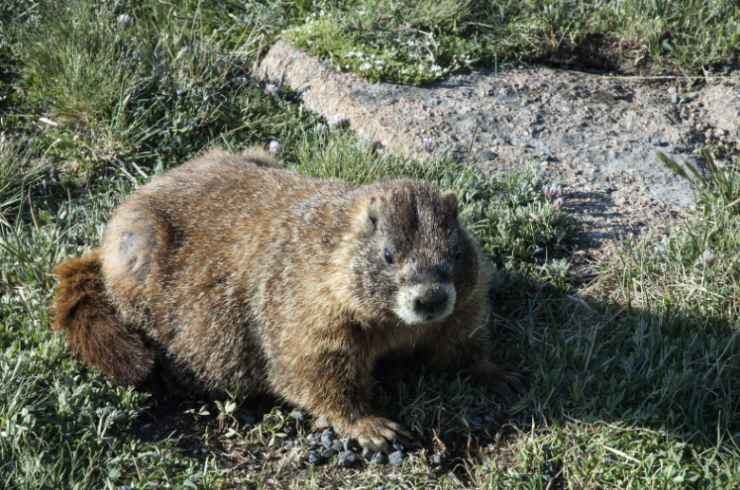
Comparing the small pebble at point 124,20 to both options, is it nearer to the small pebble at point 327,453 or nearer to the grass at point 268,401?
the grass at point 268,401

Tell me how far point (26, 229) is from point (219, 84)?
1.58 metres

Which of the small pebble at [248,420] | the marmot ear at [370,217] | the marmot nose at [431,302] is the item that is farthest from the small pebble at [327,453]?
the marmot ear at [370,217]

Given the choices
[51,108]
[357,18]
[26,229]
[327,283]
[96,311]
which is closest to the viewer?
[327,283]

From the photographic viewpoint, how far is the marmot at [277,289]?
4.08 metres

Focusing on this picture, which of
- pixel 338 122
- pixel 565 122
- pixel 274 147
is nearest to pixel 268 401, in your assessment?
pixel 274 147

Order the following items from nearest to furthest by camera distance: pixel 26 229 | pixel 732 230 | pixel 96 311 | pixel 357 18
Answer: pixel 96 311 → pixel 732 230 → pixel 26 229 → pixel 357 18

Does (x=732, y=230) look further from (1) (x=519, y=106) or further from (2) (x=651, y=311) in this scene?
(1) (x=519, y=106)

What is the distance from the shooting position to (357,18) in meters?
6.50

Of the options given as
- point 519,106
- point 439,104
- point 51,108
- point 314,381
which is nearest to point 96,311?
point 314,381

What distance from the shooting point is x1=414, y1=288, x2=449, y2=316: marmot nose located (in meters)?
3.87

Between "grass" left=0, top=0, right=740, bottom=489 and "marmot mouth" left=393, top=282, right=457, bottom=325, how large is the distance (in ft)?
2.08

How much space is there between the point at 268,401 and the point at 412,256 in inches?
45.7

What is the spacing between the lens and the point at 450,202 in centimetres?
419

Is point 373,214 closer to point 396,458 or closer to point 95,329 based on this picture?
point 396,458
